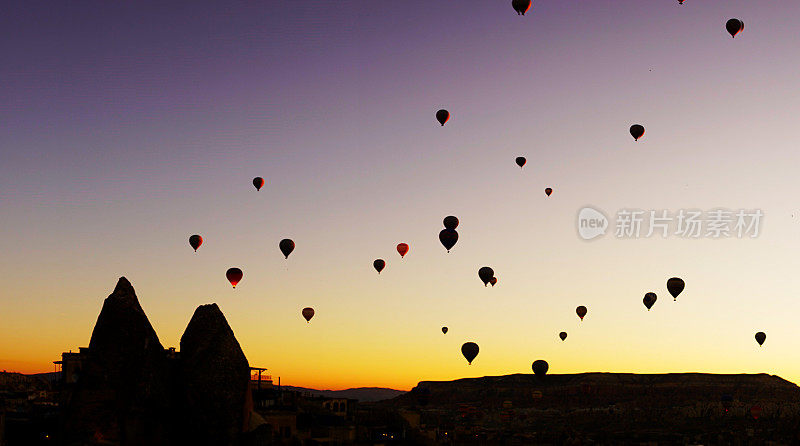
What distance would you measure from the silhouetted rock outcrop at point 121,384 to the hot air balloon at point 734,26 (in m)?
56.8

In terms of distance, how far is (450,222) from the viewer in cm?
8206

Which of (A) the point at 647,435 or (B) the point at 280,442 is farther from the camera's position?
(A) the point at 647,435

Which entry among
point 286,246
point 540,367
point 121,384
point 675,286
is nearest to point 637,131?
point 675,286

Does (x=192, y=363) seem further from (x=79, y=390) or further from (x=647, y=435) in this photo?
(x=647, y=435)

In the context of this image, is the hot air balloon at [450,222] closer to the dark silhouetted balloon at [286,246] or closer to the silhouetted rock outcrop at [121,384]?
the dark silhouetted balloon at [286,246]

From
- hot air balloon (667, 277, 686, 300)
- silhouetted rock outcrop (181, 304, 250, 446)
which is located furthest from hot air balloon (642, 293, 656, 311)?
silhouetted rock outcrop (181, 304, 250, 446)

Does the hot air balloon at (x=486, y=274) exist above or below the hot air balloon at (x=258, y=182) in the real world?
below

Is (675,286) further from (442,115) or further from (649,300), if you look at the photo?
(442,115)

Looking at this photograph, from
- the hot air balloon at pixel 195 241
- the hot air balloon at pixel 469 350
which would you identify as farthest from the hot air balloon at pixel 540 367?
the hot air balloon at pixel 195 241

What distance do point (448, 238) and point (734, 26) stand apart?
1199 inches

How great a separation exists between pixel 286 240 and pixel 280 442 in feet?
74.0

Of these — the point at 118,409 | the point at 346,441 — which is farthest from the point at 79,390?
the point at 346,441

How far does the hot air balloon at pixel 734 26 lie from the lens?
68062 mm

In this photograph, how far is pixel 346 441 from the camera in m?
98.9
